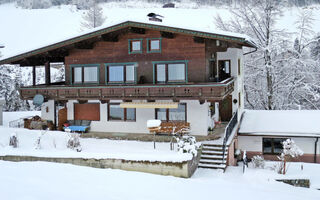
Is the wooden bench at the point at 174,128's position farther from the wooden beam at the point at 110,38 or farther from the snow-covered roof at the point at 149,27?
the wooden beam at the point at 110,38

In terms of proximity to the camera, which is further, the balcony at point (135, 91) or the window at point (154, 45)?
the window at point (154, 45)

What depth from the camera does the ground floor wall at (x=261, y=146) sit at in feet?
74.0

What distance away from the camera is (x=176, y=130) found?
67.6 ft

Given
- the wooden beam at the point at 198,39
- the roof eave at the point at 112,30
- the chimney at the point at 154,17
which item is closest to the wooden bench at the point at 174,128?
the wooden beam at the point at 198,39

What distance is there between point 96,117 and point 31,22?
62912 millimetres

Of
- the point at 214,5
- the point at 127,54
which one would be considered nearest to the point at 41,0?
the point at 214,5

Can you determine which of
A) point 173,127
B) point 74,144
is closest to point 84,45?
point 74,144

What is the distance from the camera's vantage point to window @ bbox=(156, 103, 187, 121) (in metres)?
21.1

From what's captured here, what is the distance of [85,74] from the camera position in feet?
77.2

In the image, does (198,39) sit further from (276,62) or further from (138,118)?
(276,62)

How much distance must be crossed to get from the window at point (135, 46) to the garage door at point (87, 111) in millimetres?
4421

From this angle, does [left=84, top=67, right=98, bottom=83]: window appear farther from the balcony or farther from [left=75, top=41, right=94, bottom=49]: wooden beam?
the balcony

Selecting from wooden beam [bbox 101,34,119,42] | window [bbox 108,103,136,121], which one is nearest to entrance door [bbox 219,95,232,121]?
window [bbox 108,103,136,121]

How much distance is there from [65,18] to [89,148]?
66.6 meters
